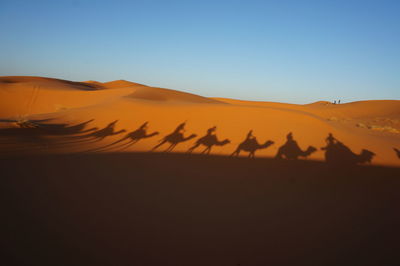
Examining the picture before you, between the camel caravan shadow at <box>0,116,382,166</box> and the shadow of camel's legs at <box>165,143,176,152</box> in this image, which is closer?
the camel caravan shadow at <box>0,116,382,166</box>

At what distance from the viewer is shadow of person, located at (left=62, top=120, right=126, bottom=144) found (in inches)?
336

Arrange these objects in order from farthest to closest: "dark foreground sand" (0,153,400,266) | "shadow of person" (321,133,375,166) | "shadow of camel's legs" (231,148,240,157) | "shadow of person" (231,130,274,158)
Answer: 1. "shadow of person" (231,130,274,158)
2. "shadow of camel's legs" (231,148,240,157)
3. "shadow of person" (321,133,375,166)
4. "dark foreground sand" (0,153,400,266)

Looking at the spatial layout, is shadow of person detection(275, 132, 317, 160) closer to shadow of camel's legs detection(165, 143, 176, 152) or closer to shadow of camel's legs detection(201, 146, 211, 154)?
shadow of camel's legs detection(201, 146, 211, 154)

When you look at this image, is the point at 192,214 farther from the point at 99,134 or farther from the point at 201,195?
the point at 99,134

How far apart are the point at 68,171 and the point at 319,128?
857 cm

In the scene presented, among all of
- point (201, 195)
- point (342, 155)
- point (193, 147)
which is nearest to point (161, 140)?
point (193, 147)

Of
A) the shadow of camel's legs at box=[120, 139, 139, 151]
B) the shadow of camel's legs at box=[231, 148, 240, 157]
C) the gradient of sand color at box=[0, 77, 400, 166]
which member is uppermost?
the gradient of sand color at box=[0, 77, 400, 166]

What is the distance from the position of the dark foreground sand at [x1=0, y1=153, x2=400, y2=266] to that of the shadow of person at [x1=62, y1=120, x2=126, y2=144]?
243 centimetres

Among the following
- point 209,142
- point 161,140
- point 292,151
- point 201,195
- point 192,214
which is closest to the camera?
point 192,214

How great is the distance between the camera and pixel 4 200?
11.7ft

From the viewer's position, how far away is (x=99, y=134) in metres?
9.52

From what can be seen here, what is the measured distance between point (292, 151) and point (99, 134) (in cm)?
748

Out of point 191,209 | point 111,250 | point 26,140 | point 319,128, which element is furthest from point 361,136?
point 26,140

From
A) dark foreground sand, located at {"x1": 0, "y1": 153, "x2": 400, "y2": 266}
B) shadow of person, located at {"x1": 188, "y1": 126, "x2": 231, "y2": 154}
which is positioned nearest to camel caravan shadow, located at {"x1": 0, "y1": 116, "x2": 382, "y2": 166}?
shadow of person, located at {"x1": 188, "y1": 126, "x2": 231, "y2": 154}
